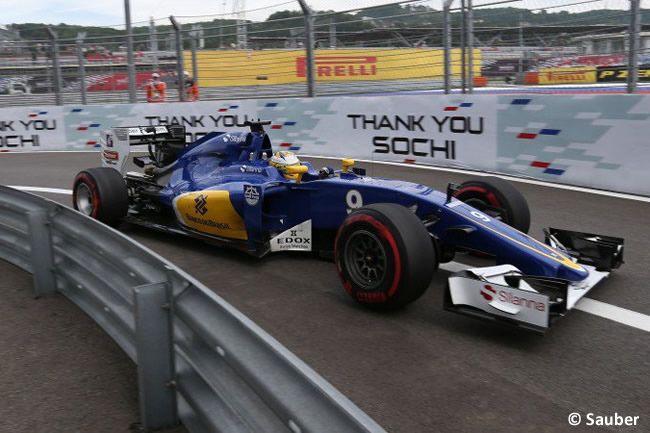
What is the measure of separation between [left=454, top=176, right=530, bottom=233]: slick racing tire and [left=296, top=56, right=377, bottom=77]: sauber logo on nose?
31.1ft

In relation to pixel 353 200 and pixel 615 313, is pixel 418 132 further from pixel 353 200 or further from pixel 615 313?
pixel 615 313

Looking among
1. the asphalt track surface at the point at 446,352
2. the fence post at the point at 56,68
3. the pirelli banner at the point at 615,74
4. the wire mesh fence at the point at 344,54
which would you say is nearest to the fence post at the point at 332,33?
the wire mesh fence at the point at 344,54

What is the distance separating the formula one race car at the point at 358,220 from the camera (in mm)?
3857

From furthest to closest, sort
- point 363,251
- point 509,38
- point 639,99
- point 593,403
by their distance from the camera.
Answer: point 509,38 < point 639,99 < point 363,251 < point 593,403

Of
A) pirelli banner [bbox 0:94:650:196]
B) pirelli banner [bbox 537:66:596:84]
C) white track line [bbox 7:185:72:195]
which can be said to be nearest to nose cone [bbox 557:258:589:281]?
pirelli banner [bbox 0:94:650:196]

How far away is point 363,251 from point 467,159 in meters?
5.71

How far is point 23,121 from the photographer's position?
14.9m

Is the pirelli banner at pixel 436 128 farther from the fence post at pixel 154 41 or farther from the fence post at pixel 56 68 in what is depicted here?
the fence post at pixel 154 41

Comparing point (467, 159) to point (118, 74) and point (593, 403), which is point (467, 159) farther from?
point (118, 74)

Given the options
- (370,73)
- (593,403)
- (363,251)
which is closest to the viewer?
(593,403)

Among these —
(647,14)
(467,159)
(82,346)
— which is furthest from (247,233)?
(647,14)

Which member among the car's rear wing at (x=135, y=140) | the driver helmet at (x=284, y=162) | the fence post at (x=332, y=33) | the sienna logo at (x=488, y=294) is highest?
the fence post at (x=332, y=33)

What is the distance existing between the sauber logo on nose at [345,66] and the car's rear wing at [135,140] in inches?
288

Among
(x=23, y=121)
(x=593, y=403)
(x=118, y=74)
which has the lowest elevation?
(x=593, y=403)
